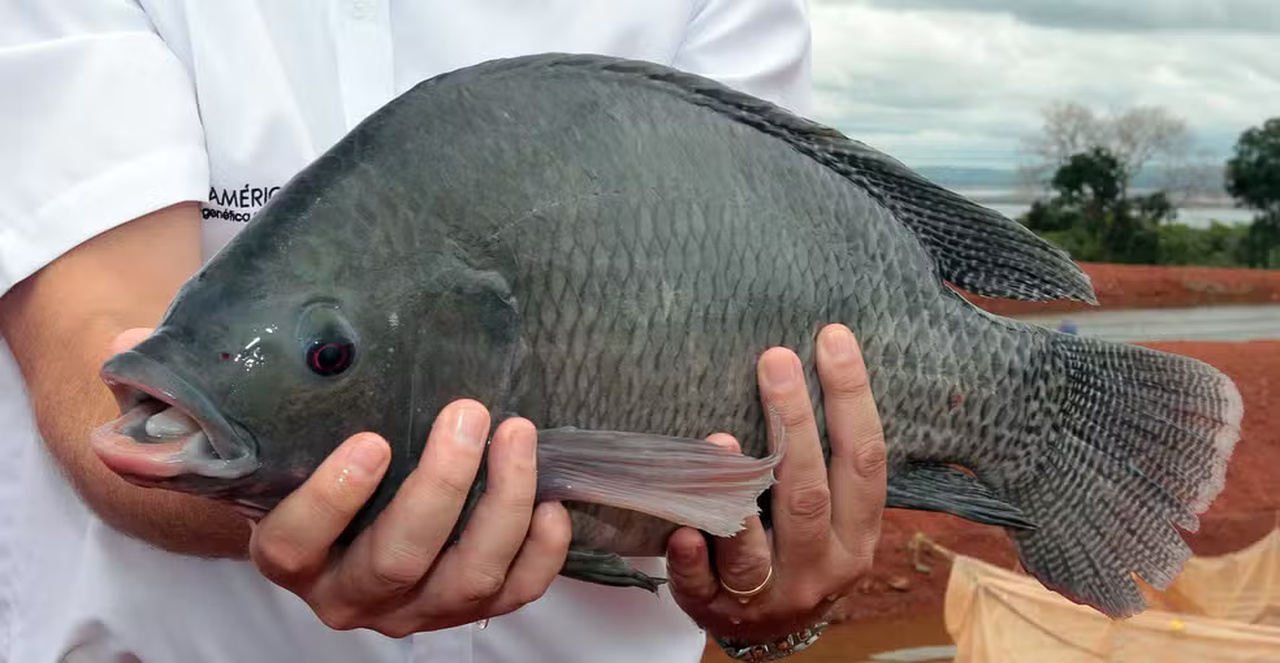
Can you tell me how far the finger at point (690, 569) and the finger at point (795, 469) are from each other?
0.08 metres

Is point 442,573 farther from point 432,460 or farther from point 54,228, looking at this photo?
point 54,228

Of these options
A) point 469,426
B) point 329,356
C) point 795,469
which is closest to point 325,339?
point 329,356

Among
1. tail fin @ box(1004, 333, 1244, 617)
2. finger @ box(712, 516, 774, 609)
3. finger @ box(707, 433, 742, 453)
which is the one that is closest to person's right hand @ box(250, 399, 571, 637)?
finger @ box(707, 433, 742, 453)

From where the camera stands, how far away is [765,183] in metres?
1.19

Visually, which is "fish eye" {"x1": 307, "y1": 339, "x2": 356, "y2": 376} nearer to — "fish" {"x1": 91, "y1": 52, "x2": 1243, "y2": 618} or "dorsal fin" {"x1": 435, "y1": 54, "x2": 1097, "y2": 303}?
"fish" {"x1": 91, "y1": 52, "x2": 1243, "y2": 618}

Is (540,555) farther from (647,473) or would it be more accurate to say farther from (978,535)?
(978,535)

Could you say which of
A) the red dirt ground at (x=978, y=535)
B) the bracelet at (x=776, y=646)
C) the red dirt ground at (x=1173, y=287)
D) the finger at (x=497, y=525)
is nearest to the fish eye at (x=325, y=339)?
the finger at (x=497, y=525)

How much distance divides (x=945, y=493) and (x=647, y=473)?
0.40m

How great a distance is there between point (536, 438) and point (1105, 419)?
2.31ft

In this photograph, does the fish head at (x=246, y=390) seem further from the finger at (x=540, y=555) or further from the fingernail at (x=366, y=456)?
the finger at (x=540, y=555)

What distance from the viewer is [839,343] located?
118cm

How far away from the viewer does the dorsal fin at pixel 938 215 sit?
1.21 m

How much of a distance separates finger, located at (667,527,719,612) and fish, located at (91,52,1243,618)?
63 millimetres

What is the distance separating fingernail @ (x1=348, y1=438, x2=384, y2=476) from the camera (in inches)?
37.1
